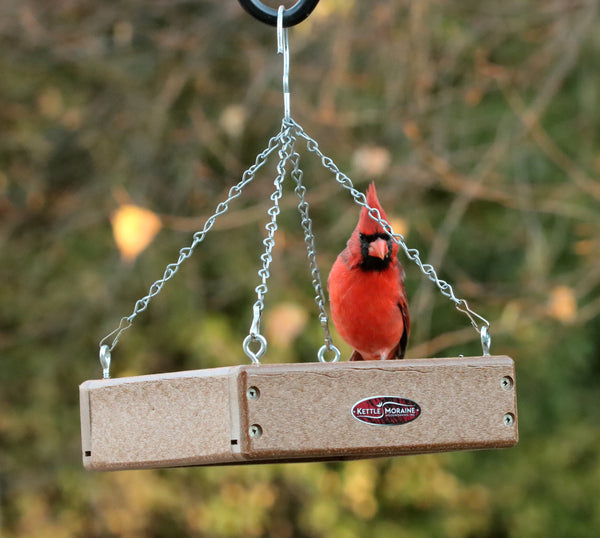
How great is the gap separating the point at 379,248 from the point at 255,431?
28.9 inches

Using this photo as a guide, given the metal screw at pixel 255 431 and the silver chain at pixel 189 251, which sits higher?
the silver chain at pixel 189 251

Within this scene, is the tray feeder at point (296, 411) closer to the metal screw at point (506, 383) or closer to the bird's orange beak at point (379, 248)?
the metal screw at point (506, 383)

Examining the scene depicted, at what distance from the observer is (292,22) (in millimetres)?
1963

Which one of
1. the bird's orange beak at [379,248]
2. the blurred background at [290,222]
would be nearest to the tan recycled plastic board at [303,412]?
the bird's orange beak at [379,248]

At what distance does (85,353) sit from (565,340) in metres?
2.42

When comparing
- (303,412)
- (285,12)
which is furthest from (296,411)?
(285,12)

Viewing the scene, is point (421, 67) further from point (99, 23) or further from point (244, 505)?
point (244, 505)

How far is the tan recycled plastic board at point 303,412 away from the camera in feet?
5.19

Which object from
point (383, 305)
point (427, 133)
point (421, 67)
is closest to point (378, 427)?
point (383, 305)

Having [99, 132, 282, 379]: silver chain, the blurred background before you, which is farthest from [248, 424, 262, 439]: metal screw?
the blurred background

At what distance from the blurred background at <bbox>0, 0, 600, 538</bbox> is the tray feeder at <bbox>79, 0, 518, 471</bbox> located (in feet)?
4.55

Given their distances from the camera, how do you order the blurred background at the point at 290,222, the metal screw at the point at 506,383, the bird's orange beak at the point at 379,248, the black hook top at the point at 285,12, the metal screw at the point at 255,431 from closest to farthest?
the metal screw at the point at 255,431
the metal screw at the point at 506,383
the black hook top at the point at 285,12
the bird's orange beak at the point at 379,248
the blurred background at the point at 290,222

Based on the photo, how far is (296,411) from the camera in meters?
1.60

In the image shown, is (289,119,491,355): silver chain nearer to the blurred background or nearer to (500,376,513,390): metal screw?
(500,376,513,390): metal screw
